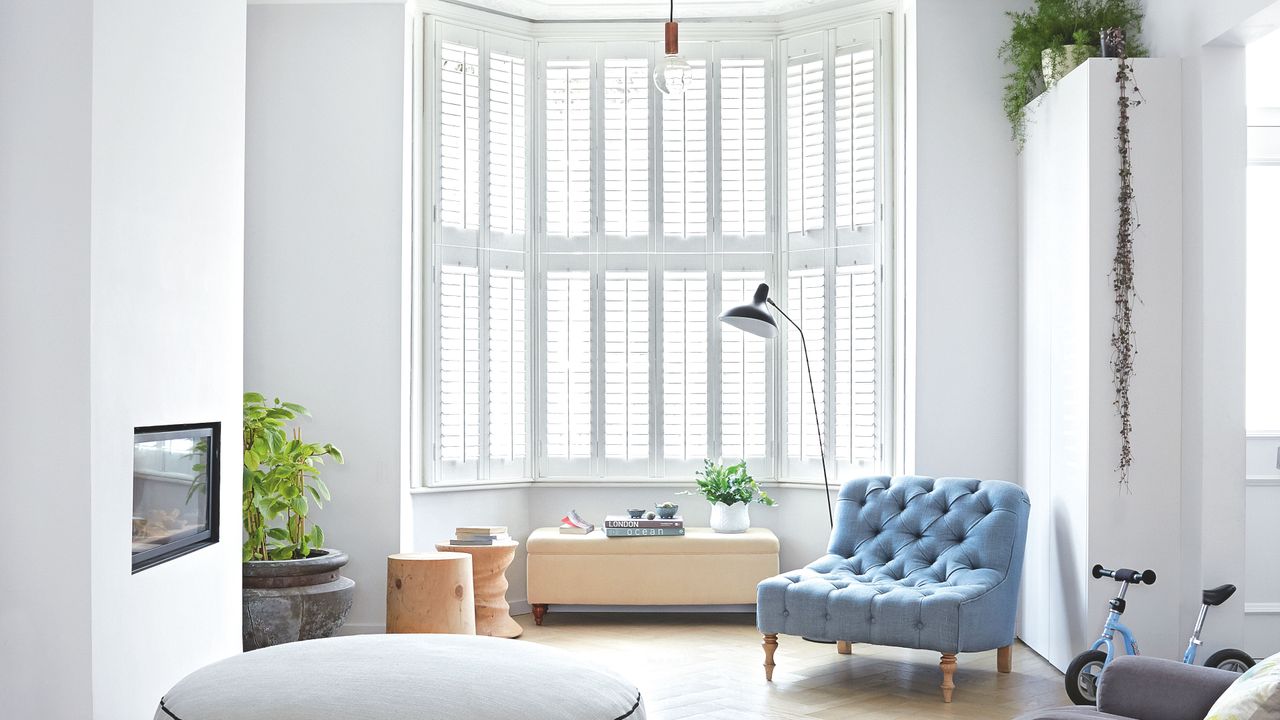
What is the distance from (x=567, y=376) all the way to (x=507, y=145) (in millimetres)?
1305

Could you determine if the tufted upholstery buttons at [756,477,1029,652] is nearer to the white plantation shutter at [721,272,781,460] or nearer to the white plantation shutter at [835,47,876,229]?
the white plantation shutter at [721,272,781,460]

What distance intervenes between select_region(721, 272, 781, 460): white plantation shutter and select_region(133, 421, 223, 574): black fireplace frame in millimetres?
2853

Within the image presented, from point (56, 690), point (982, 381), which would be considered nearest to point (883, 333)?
point (982, 381)

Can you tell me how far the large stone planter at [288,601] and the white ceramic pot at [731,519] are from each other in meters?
1.98

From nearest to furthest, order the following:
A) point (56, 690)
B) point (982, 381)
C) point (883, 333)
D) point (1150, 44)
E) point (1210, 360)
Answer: point (56, 690) < point (1210, 360) < point (1150, 44) < point (982, 381) < point (883, 333)

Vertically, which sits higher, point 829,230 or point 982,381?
point 829,230

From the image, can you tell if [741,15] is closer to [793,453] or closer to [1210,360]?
[793,453]

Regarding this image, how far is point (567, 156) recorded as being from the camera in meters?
6.01

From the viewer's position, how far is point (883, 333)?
5633 mm

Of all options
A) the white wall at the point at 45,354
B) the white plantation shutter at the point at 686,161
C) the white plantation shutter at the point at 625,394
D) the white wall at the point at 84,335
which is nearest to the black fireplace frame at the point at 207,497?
the white wall at the point at 84,335

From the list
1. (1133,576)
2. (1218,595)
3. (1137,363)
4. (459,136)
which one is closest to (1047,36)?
(1137,363)

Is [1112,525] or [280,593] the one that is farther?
[280,593]

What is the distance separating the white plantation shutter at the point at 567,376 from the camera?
5984 mm

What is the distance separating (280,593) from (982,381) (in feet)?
11.0
